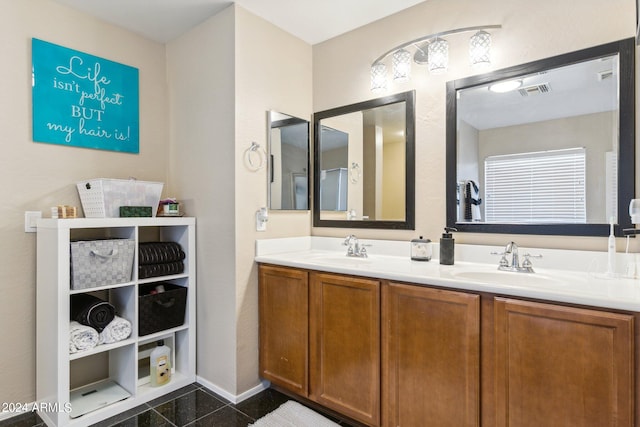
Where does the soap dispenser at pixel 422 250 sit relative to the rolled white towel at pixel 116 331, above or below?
above

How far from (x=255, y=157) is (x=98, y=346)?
139 cm

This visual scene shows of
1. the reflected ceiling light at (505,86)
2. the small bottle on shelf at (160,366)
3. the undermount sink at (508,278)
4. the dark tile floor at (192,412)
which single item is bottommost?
the dark tile floor at (192,412)

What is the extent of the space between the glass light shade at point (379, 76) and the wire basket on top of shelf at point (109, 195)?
1.57 meters

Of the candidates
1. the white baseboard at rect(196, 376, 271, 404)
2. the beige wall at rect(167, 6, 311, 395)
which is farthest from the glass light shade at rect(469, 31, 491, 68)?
the white baseboard at rect(196, 376, 271, 404)

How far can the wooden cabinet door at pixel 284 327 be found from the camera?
1.98 metres

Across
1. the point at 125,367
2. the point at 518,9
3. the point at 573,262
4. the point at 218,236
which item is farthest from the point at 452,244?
the point at 125,367

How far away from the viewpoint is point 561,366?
3.96 ft

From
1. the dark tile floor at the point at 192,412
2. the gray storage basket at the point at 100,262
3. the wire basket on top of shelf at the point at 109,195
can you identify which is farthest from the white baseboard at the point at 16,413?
the wire basket on top of shelf at the point at 109,195

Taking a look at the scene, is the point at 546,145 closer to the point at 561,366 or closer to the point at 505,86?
the point at 505,86

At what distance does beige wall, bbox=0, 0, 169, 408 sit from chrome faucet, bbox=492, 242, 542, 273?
8.13 feet

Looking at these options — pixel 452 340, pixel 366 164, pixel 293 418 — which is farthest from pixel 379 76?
pixel 293 418

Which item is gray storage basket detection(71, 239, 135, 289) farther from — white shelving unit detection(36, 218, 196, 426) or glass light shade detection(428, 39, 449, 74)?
glass light shade detection(428, 39, 449, 74)

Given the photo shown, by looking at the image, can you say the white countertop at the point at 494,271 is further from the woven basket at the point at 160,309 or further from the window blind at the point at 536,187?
the woven basket at the point at 160,309

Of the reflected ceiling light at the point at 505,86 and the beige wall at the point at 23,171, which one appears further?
the beige wall at the point at 23,171
